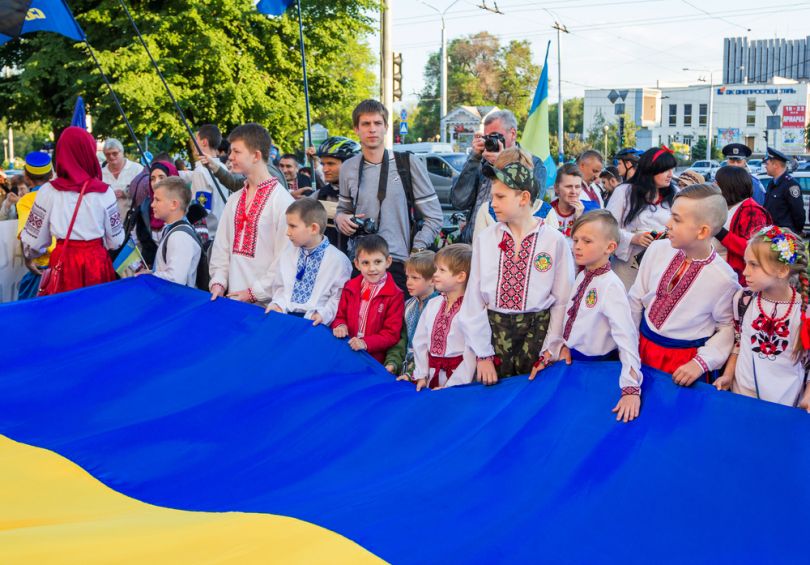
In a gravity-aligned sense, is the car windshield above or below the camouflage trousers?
above

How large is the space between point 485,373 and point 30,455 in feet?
7.19

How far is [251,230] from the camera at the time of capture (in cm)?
577

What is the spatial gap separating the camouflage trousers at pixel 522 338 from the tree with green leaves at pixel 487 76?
7728 cm

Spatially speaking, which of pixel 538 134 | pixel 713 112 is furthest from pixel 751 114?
pixel 538 134

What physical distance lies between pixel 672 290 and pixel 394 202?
227 centimetres

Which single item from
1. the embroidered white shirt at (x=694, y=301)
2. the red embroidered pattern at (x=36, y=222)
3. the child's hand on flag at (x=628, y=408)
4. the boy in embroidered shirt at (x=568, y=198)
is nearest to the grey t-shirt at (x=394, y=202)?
the boy in embroidered shirt at (x=568, y=198)

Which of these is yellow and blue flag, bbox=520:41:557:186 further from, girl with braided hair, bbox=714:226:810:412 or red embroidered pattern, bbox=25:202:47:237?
girl with braided hair, bbox=714:226:810:412

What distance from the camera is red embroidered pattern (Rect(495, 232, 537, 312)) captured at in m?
4.26

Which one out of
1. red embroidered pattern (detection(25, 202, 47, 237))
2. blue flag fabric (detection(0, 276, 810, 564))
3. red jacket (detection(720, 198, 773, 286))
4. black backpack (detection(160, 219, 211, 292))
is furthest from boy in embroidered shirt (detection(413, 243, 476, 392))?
red embroidered pattern (detection(25, 202, 47, 237))

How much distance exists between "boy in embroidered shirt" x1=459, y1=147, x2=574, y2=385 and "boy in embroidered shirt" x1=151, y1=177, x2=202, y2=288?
2.62 metres

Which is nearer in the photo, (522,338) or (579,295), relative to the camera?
(579,295)

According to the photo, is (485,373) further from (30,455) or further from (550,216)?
(30,455)

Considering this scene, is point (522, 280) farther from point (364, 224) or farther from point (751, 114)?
point (751, 114)

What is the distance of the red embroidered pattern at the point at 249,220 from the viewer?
5770mm
